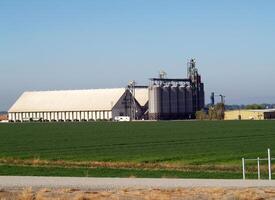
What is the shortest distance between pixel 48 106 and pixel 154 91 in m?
32.9

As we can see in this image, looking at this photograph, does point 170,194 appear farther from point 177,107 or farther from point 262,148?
point 177,107

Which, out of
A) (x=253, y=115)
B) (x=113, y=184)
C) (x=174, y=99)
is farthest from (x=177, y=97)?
(x=113, y=184)

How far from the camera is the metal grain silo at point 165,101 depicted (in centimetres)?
15238

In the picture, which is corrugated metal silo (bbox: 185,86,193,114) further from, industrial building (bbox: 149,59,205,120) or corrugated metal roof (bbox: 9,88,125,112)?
corrugated metal roof (bbox: 9,88,125,112)

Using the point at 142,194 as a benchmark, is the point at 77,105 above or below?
above

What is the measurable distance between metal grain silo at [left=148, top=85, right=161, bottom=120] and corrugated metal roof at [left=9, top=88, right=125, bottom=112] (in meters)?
10.1

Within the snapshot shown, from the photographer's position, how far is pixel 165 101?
501 feet

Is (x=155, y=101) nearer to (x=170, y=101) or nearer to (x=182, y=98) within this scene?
(x=170, y=101)

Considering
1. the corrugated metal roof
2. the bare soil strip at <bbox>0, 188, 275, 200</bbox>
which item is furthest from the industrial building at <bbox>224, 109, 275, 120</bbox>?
the bare soil strip at <bbox>0, 188, 275, 200</bbox>

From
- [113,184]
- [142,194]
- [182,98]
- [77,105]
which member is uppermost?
[182,98]

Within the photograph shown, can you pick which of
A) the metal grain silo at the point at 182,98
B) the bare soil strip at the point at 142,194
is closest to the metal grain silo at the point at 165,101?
the metal grain silo at the point at 182,98

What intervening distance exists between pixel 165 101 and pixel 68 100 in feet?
95.7

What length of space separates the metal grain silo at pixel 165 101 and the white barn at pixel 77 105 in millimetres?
8221

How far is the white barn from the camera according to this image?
531 feet
